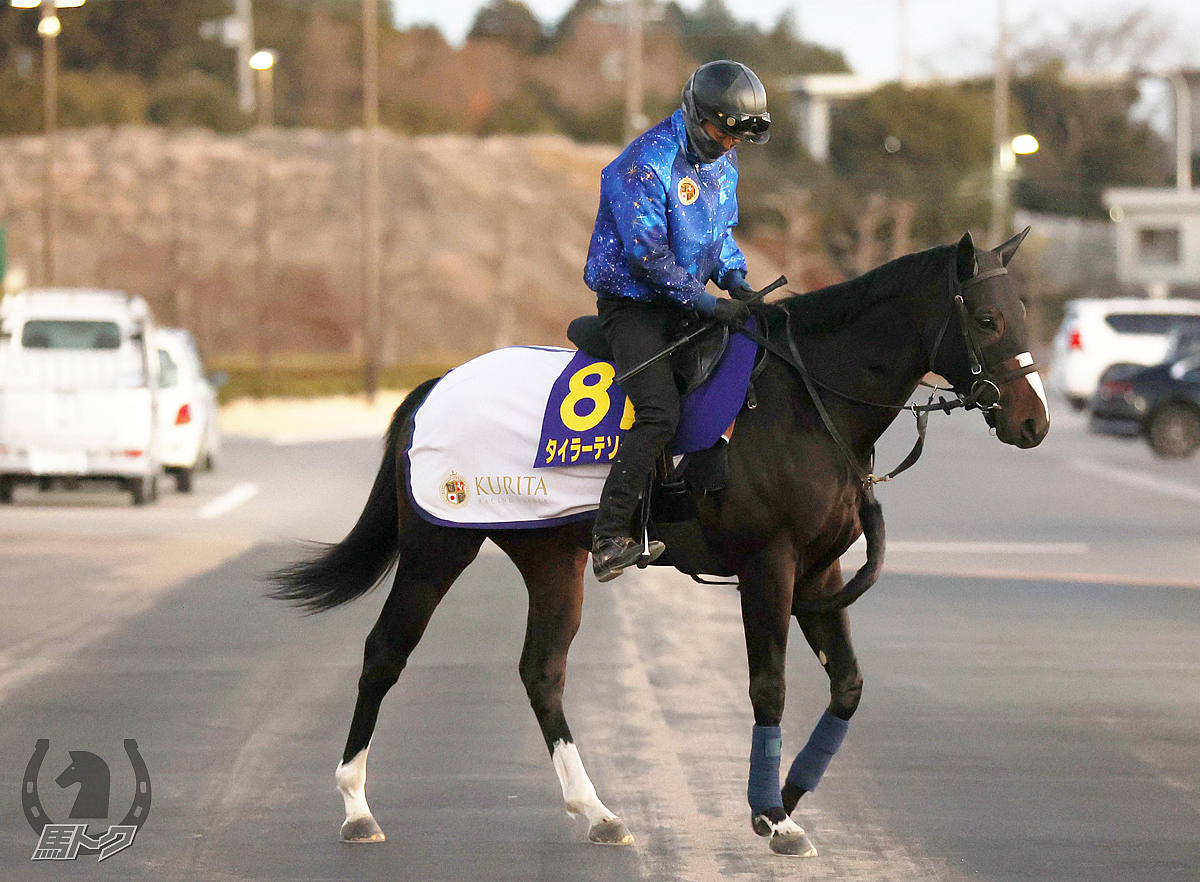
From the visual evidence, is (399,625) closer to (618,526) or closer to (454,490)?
(454,490)

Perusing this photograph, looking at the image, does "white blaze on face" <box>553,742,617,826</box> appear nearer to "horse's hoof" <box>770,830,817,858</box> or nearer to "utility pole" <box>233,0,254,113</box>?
"horse's hoof" <box>770,830,817,858</box>

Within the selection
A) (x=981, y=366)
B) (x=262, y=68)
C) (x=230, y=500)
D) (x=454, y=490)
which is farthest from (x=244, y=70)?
(x=981, y=366)

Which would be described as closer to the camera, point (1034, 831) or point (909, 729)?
point (1034, 831)

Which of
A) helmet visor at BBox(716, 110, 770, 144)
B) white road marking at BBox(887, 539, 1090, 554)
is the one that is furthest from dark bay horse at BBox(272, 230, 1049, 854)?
white road marking at BBox(887, 539, 1090, 554)

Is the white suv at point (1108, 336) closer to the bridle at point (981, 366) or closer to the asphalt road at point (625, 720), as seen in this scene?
the asphalt road at point (625, 720)

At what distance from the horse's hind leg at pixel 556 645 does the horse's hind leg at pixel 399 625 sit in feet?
0.61

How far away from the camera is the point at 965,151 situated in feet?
279

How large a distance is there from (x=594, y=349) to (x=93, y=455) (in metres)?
14.4

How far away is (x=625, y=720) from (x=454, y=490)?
2.26 meters

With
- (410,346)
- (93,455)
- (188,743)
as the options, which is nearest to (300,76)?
(410,346)

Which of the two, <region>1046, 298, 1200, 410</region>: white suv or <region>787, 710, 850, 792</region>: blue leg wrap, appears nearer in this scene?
<region>787, 710, 850, 792</region>: blue leg wrap

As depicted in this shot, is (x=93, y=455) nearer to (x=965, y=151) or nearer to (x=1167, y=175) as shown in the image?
(x=965, y=151)

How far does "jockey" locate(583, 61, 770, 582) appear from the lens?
6906 millimetres

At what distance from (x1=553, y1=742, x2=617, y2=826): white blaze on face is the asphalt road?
10cm
